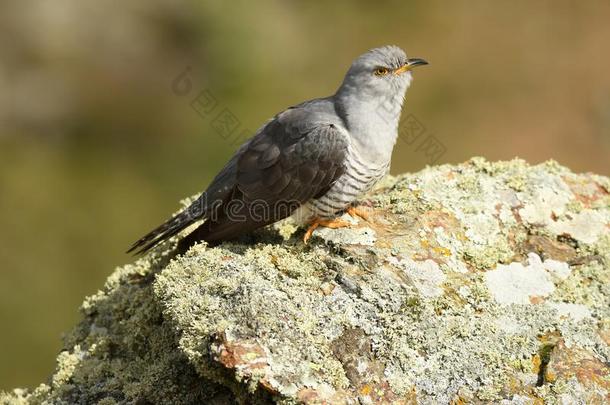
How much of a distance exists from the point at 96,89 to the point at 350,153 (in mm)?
6250

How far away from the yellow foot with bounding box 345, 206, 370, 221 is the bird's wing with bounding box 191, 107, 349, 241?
0.18 meters

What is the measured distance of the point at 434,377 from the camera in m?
3.26

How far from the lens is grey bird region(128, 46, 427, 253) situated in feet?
13.8

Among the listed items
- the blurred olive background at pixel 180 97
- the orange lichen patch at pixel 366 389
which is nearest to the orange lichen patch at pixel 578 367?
the orange lichen patch at pixel 366 389

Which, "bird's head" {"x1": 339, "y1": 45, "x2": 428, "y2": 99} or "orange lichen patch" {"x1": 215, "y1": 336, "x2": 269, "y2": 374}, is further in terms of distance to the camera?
"bird's head" {"x1": 339, "y1": 45, "x2": 428, "y2": 99}

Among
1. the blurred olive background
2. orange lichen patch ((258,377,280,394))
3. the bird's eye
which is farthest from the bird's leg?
the blurred olive background

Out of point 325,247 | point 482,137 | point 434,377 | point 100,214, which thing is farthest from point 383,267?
point 482,137

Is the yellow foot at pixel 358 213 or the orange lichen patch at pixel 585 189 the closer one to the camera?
the yellow foot at pixel 358 213

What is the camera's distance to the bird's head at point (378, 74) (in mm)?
4449

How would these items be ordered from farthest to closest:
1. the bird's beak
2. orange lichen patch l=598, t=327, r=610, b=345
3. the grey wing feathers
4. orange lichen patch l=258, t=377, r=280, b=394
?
the bird's beak → the grey wing feathers → orange lichen patch l=598, t=327, r=610, b=345 → orange lichen patch l=258, t=377, r=280, b=394

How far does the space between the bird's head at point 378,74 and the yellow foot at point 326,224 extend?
0.81m

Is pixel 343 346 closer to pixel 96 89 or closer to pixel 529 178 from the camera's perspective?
pixel 529 178

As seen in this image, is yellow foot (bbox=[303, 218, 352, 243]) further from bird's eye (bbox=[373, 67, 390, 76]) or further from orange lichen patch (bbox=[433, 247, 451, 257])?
bird's eye (bbox=[373, 67, 390, 76])

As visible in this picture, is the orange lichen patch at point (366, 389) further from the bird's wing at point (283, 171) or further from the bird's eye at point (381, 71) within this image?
the bird's eye at point (381, 71)
